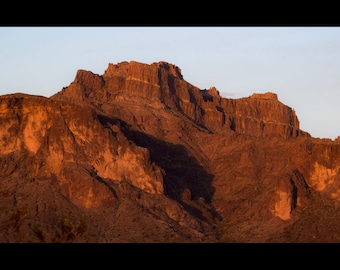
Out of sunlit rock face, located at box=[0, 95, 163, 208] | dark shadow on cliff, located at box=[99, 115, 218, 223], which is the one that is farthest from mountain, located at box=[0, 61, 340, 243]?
dark shadow on cliff, located at box=[99, 115, 218, 223]

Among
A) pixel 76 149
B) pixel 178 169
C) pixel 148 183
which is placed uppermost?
pixel 178 169

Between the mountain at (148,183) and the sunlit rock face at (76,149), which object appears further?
the sunlit rock face at (76,149)

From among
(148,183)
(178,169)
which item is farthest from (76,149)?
(178,169)

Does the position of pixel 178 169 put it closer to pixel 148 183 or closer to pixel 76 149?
pixel 148 183

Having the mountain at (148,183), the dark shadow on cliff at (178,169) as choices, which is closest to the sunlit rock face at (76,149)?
the mountain at (148,183)

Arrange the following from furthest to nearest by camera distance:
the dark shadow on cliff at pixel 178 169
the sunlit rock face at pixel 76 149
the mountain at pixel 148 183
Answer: the dark shadow on cliff at pixel 178 169
the sunlit rock face at pixel 76 149
the mountain at pixel 148 183

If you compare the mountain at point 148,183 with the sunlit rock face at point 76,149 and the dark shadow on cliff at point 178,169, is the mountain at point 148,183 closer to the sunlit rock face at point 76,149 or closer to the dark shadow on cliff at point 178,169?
the sunlit rock face at point 76,149

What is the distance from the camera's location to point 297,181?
169750 millimetres

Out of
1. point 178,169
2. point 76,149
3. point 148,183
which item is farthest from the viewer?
point 178,169

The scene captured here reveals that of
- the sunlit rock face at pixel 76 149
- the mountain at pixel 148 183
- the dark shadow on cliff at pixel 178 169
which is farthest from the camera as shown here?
the dark shadow on cliff at pixel 178 169
